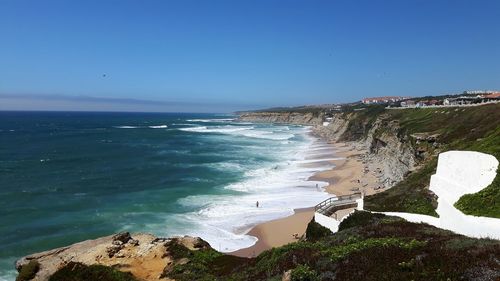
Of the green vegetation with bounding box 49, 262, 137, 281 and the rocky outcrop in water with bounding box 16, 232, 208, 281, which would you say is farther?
the rocky outcrop in water with bounding box 16, 232, 208, 281

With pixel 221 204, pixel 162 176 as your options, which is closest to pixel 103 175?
pixel 162 176

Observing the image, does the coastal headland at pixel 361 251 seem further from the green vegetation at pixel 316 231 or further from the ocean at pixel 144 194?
the ocean at pixel 144 194

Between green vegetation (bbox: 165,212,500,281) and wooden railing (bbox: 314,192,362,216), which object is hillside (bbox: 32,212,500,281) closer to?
green vegetation (bbox: 165,212,500,281)

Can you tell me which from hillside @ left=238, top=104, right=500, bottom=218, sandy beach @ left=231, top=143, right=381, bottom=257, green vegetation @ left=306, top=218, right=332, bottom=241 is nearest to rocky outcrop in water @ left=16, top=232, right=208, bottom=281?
green vegetation @ left=306, top=218, right=332, bottom=241

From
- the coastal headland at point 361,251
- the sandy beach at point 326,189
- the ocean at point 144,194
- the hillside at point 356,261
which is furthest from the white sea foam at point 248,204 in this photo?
the hillside at point 356,261

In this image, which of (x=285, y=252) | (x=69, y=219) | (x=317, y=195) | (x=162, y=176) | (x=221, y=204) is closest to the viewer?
(x=285, y=252)

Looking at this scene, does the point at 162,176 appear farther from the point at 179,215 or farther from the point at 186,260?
the point at 186,260
